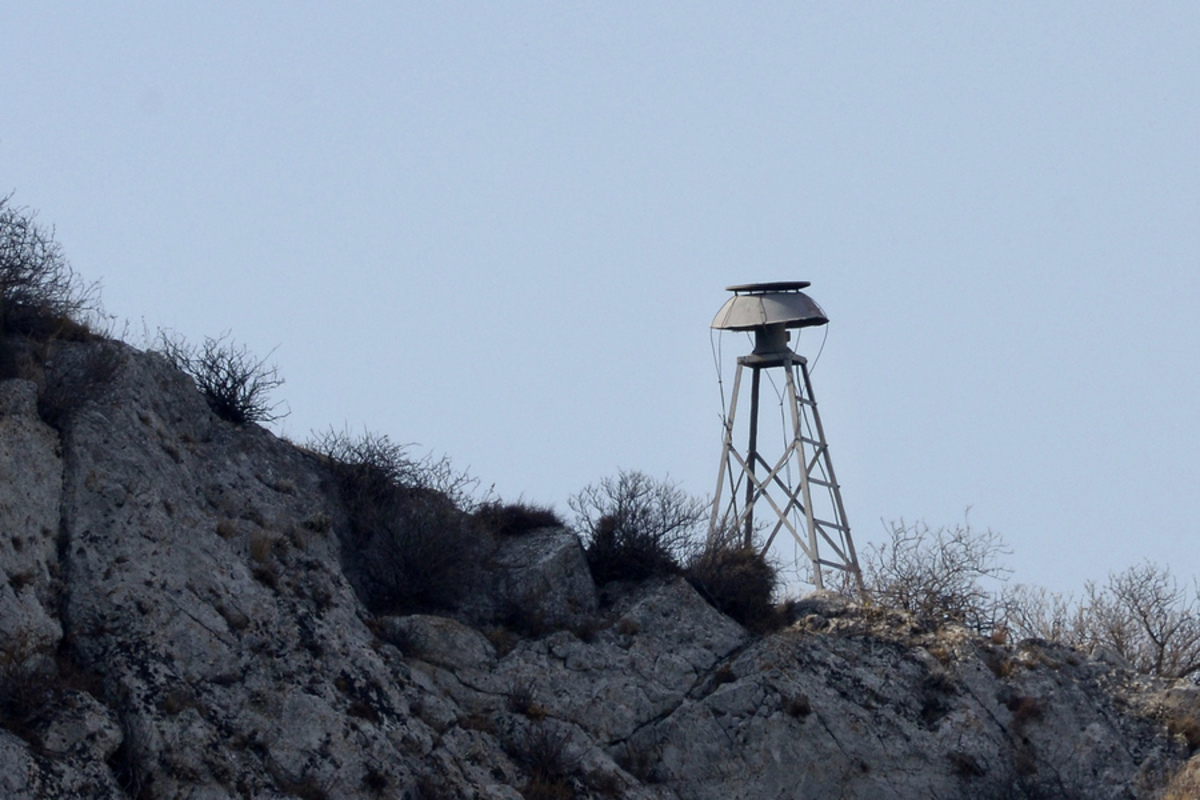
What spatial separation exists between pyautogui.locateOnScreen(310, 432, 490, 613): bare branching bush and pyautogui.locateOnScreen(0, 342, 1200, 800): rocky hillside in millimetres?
237

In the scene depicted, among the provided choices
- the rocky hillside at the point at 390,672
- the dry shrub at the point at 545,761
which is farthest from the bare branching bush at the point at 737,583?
the dry shrub at the point at 545,761

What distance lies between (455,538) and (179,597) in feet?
15.0

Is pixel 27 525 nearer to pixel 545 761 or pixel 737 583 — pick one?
pixel 545 761

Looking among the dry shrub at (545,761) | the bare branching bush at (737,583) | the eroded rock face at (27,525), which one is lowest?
the dry shrub at (545,761)

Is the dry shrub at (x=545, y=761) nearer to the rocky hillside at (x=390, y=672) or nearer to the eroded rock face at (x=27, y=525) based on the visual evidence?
the rocky hillside at (x=390, y=672)

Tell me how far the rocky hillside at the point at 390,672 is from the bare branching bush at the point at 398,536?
24 cm

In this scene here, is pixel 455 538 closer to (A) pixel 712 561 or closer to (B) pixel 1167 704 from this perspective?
(A) pixel 712 561

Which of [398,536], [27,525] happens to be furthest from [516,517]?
[27,525]

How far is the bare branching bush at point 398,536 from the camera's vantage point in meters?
17.0

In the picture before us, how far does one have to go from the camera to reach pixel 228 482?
1597 centimetres

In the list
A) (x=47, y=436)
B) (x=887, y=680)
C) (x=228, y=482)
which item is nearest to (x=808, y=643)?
(x=887, y=680)

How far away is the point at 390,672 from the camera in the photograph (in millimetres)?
14516

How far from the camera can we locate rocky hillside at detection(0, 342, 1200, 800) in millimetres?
12133

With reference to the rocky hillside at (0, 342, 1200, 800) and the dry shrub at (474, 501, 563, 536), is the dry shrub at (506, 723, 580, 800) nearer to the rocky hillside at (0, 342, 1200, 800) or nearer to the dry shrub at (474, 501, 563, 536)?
the rocky hillside at (0, 342, 1200, 800)
